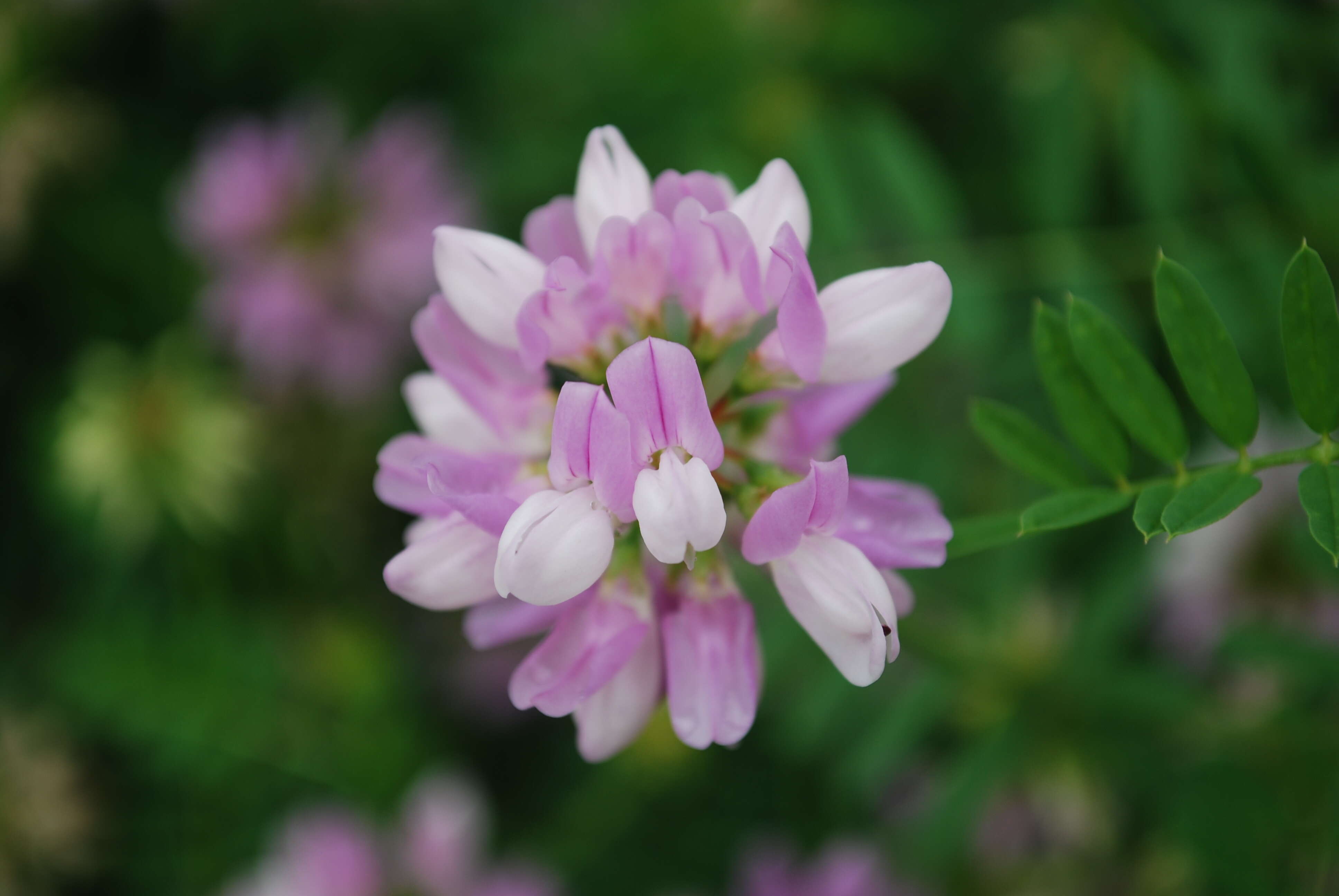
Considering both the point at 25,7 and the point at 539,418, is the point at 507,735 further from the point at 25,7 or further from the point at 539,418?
the point at 25,7

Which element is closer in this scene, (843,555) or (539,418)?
(843,555)

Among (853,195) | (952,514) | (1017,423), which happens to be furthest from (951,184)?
(1017,423)

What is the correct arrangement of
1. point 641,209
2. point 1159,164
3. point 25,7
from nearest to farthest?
1. point 641,209
2. point 1159,164
3. point 25,7

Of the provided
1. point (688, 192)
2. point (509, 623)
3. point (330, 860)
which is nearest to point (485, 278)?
point (688, 192)

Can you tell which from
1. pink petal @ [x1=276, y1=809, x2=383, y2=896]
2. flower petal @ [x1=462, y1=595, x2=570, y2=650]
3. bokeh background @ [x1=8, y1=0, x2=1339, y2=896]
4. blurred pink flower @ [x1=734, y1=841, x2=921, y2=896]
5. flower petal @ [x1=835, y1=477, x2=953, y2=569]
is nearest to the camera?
flower petal @ [x1=835, y1=477, x2=953, y2=569]

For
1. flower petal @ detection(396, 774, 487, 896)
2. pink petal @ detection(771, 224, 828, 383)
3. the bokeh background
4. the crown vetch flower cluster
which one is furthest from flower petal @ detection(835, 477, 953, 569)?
flower petal @ detection(396, 774, 487, 896)

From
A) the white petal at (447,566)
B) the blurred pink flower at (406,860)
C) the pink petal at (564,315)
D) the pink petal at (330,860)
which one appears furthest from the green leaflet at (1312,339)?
the pink petal at (330,860)

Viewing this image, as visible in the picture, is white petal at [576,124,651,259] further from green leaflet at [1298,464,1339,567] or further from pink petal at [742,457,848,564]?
green leaflet at [1298,464,1339,567]
